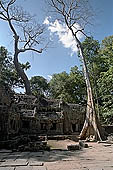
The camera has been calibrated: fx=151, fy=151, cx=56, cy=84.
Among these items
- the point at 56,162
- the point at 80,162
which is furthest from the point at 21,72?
the point at 80,162

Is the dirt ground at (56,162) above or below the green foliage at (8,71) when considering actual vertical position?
below

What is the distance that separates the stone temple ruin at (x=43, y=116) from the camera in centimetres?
1759

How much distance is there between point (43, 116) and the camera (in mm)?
19203

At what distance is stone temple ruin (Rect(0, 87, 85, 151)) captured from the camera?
1759 cm

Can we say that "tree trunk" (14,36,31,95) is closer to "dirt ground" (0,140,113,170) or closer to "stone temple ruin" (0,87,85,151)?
"stone temple ruin" (0,87,85,151)

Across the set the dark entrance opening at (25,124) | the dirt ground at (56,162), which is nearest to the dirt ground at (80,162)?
the dirt ground at (56,162)

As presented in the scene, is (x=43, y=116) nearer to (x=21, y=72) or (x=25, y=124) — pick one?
(x=25, y=124)

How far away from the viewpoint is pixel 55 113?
20188 mm

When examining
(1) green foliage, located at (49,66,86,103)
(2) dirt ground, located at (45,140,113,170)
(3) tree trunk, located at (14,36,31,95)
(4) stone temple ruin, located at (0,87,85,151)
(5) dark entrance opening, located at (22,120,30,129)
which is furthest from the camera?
(1) green foliage, located at (49,66,86,103)

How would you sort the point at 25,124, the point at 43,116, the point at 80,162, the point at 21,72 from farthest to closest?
the point at 21,72 → the point at 43,116 → the point at 25,124 → the point at 80,162

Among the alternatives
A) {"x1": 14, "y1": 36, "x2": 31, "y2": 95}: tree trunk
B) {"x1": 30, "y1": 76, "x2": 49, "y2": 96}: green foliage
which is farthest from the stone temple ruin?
{"x1": 30, "y1": 76, "x2": 49, "y2": 96}: green foliage

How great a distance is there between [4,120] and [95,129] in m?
6.93

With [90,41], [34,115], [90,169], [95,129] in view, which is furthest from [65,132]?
[90,169]

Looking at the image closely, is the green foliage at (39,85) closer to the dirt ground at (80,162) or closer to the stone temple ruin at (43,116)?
the stone temple ruin at (43,116)
